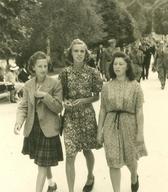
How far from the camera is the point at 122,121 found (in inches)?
246

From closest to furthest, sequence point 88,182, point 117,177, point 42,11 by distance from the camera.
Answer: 1. point 117,177
2. point 88,182
3. point 42,11

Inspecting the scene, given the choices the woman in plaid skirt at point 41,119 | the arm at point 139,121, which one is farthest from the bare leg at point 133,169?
the woman in plaid skirt at point 41,119

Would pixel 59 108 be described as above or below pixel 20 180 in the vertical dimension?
above

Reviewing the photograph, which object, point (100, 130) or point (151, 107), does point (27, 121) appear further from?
point (151, 107)

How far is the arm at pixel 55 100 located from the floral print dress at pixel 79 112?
0.20 m

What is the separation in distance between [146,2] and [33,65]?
106 m

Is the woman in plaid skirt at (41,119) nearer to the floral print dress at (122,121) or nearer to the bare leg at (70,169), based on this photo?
the bare leg at (70,169)

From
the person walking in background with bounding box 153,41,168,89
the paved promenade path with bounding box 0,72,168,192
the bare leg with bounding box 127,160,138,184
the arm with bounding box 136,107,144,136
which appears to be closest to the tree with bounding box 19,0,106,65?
the person walking in background with bounding box 153,41,168,89

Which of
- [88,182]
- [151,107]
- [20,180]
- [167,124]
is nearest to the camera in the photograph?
[88,182]

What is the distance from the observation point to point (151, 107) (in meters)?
15.5

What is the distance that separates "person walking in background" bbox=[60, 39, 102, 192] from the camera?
6426mm

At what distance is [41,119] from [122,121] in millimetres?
835

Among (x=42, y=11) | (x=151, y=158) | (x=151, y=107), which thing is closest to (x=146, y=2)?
(x=42, y=11)

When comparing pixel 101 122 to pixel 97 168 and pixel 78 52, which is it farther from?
pixel 97 168
